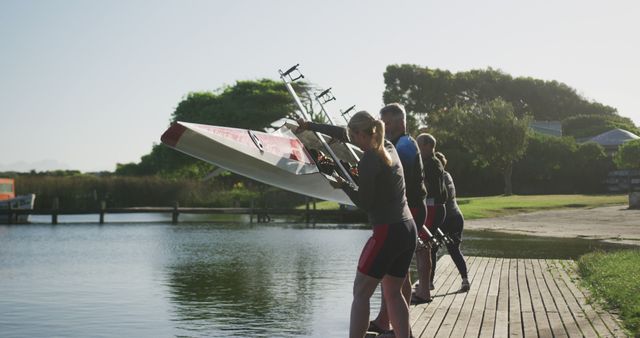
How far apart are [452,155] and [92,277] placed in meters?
42.7

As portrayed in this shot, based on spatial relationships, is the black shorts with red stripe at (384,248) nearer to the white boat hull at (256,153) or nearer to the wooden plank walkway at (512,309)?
the white boat hull at (256,153)

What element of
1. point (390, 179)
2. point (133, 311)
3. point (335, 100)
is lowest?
point (133, 311)

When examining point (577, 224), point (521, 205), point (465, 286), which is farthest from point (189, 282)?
point (521, 205)

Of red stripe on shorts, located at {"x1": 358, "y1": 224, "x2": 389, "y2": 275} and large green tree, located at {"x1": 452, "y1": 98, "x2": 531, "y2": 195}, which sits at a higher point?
large green tree, located at {"x1": 452, "y1": 98, "x2": 531, "y2": 195}

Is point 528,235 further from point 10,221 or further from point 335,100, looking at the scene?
point 10,221

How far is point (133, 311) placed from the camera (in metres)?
12.9

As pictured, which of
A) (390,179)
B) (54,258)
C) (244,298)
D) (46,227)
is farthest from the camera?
(46,227)

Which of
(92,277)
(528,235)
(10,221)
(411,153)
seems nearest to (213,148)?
(411,153)

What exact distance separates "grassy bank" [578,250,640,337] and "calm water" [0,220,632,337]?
11.0 feet

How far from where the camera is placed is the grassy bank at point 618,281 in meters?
8.34

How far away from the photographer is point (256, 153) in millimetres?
7723

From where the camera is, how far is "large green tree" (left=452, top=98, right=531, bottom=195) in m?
56.2

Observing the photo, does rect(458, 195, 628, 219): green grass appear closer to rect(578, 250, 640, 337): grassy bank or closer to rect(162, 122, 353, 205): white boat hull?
rect(578, 250, 640, 337): grassy bank

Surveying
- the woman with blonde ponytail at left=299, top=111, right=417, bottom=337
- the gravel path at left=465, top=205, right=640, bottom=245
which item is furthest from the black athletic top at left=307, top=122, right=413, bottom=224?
the gravel path at left=465, top=205, right=640, bottom=245
